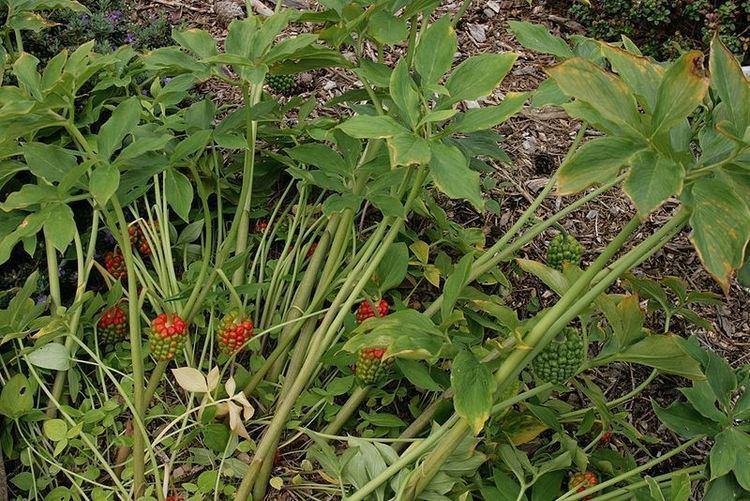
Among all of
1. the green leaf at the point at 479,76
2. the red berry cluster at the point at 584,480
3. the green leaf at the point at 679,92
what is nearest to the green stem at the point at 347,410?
the red berry cluster at the point at 584,480

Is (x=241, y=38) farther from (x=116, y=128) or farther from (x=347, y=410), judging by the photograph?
(x=347, y=410)

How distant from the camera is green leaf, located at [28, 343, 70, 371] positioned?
169cm

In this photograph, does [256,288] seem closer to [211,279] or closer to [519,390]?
[211,279]

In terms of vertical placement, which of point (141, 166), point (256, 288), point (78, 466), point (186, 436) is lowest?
point (78, 466)

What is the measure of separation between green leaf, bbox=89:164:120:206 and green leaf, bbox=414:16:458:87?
0.60 metres

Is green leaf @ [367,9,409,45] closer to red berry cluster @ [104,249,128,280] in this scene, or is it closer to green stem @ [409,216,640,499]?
green stem @ [409,216,640,499]

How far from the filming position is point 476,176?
1.32 meters

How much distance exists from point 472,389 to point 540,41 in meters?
0.80

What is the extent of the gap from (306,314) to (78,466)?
0.60 meters

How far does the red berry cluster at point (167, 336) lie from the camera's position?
170 cm

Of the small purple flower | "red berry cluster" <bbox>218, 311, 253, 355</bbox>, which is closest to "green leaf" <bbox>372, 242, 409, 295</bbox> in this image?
"red berry cluster" <bbox>218, 311, 253, 355</bbox>

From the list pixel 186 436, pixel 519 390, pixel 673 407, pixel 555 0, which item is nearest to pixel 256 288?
pixel 186 436

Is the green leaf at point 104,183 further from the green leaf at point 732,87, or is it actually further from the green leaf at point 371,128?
the green leaf at point 732,87

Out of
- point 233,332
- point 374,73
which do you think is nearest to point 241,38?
point 374,73
